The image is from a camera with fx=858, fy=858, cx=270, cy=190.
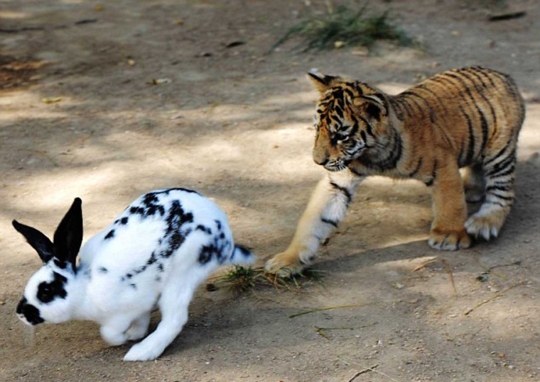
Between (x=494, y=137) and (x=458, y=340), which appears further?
(x=494, y=137)

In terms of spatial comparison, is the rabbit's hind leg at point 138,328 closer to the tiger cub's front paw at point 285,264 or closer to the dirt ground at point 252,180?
the dirt ground at point 252,180

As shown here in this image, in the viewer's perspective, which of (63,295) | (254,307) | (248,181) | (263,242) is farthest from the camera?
(248,181)

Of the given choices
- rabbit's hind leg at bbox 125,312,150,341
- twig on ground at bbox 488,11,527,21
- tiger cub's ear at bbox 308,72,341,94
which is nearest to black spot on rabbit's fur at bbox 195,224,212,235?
rabbit's hind leg at bbox 125,312,150,341

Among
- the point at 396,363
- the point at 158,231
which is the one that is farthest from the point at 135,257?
the point at 396,363

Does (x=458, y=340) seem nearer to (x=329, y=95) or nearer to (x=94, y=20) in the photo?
(x=329, y=95)

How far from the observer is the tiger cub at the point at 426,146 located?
4496 millimetres

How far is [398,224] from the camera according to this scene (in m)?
5.11

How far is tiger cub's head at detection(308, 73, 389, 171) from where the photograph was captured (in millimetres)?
4465

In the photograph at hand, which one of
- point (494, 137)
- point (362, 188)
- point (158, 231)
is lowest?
point (362, 188)

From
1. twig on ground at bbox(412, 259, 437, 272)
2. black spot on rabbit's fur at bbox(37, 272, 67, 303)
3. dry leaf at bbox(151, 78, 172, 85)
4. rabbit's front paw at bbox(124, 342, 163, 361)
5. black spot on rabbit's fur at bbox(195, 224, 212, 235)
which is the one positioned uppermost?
black spot on rabbit's fur at bbox(195, 224, 212, 235)

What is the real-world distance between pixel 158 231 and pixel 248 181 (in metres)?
1.95

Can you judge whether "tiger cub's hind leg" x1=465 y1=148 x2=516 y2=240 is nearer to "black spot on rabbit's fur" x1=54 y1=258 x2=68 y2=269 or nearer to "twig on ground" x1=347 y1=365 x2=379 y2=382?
"twig on ground" x1=347 y1=365 x2=379 y2=382

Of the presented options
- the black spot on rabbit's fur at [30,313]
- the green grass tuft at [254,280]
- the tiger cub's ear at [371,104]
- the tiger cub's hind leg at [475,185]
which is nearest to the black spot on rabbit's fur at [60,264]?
the black spot on rabbit's fur at [30,313]

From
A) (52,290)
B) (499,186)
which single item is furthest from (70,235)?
(499,186)
